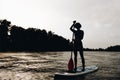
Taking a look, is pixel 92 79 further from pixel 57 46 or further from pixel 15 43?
pixel 57 46

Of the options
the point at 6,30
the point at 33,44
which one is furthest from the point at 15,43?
the point at 33,44

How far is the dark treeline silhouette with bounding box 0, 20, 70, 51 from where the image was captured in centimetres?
10534

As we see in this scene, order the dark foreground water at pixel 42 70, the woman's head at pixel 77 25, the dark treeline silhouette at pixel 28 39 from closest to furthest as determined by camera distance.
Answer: the dark foreground water at pixel 42 70, the woman's head at pixel 77 25, the dark treeline silhouette at pixel 28 39

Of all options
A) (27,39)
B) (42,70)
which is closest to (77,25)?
(42,70)

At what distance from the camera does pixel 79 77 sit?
1340 centimetres

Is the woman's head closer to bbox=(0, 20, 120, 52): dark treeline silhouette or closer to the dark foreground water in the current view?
the dark foreground water

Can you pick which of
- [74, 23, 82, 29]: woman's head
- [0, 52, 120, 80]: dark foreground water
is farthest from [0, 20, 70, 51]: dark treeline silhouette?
[74, 23, 82, 29]: woman's head

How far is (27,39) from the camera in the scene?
4860 inches

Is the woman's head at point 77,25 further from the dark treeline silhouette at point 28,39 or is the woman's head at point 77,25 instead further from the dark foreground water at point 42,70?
the dark treeline silhouette at point 28,39

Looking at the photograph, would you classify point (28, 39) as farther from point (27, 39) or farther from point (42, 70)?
point (42, 70)

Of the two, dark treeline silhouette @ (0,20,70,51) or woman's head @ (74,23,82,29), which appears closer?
woman's head @ (74,23,82,29)

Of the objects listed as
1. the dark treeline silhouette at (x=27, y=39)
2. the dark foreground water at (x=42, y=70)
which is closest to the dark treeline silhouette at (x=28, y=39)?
the dark treeline silhouette at (x=27, y=39)

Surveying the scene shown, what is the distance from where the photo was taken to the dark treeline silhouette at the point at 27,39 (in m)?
105

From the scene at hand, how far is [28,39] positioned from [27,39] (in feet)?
3.68
